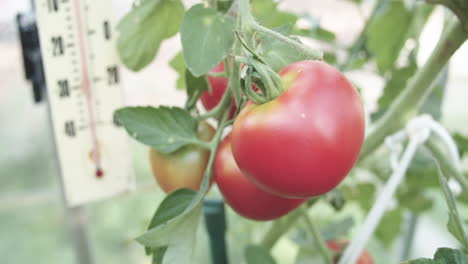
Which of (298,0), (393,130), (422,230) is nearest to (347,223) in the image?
(393,130)

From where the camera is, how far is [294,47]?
0.29 meters

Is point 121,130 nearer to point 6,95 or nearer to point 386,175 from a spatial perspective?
point 386,175

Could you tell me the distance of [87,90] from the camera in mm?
507

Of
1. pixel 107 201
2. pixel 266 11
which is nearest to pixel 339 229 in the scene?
pixel 266 11

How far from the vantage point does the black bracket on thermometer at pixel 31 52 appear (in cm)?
50

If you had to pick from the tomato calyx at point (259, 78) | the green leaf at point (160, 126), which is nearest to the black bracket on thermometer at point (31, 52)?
the green leaf at point (160, 126)

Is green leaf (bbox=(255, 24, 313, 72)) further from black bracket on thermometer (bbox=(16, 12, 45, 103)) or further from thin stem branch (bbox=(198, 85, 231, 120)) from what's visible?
black bracket on thermometer (bbox=(16, 12, 45, 103))

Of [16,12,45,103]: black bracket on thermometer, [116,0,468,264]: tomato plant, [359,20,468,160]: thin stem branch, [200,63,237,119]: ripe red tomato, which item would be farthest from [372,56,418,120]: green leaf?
[16,12,45,103]: black bracket on thermometer

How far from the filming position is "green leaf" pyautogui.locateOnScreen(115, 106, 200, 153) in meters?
0.37

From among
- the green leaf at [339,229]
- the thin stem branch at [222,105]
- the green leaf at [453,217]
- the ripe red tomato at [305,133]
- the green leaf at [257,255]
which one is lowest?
the green leaf at [339,229]

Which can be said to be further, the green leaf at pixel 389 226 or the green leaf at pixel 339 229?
the green leaf at pixel 389 226

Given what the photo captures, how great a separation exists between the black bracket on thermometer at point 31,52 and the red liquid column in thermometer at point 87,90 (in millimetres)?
47

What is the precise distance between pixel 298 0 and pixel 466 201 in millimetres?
1743

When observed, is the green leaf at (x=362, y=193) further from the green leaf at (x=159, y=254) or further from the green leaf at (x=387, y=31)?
the green leaf at (x=159, y=254)
